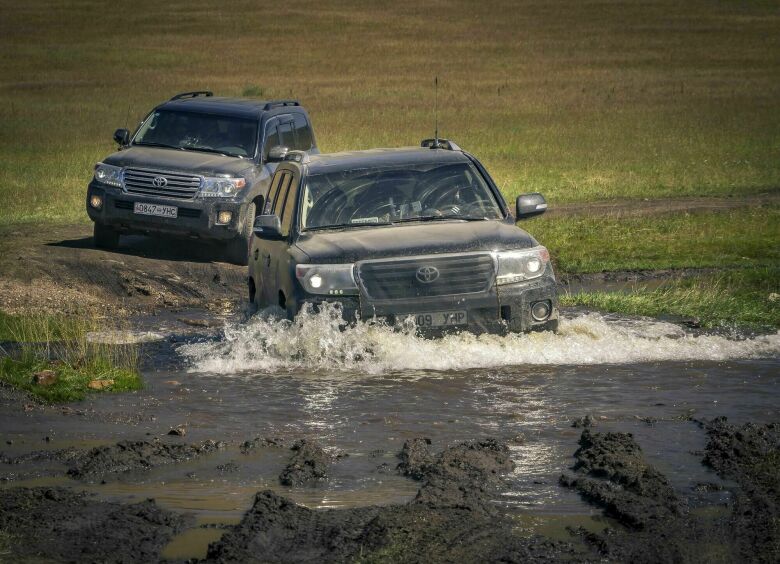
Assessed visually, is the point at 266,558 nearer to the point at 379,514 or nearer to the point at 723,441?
the point at 379,514

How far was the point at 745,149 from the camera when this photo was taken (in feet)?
106

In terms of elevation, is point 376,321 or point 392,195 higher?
point 392,195

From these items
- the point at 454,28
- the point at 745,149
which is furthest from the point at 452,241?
the point at 454,28

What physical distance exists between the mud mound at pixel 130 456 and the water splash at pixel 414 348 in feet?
7.91

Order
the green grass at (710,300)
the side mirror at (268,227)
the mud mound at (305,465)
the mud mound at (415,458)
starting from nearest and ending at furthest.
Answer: the mud mound at (305,465) → the mud mound at (415,458) → the side mirror at (268,227) → the green grass at (710,300)

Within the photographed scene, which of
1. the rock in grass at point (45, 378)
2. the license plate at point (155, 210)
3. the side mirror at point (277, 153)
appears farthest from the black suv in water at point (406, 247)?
the license plate at point (155, 210)

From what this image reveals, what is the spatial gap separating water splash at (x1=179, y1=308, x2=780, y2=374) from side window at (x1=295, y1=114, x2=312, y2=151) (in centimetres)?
848

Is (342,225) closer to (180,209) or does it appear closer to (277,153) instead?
(277,153)

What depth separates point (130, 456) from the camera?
8.38 m

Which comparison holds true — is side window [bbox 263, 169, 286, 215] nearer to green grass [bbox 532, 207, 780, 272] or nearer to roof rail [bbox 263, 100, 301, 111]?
green grass [bbox 532, 207, 780, 272]

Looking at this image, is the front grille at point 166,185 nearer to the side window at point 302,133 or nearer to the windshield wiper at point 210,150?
the windshield wiper at point 210,150

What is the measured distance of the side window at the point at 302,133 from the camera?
67.8 ft

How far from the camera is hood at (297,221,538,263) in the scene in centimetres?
1100

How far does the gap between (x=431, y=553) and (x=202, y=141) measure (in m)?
13.6
